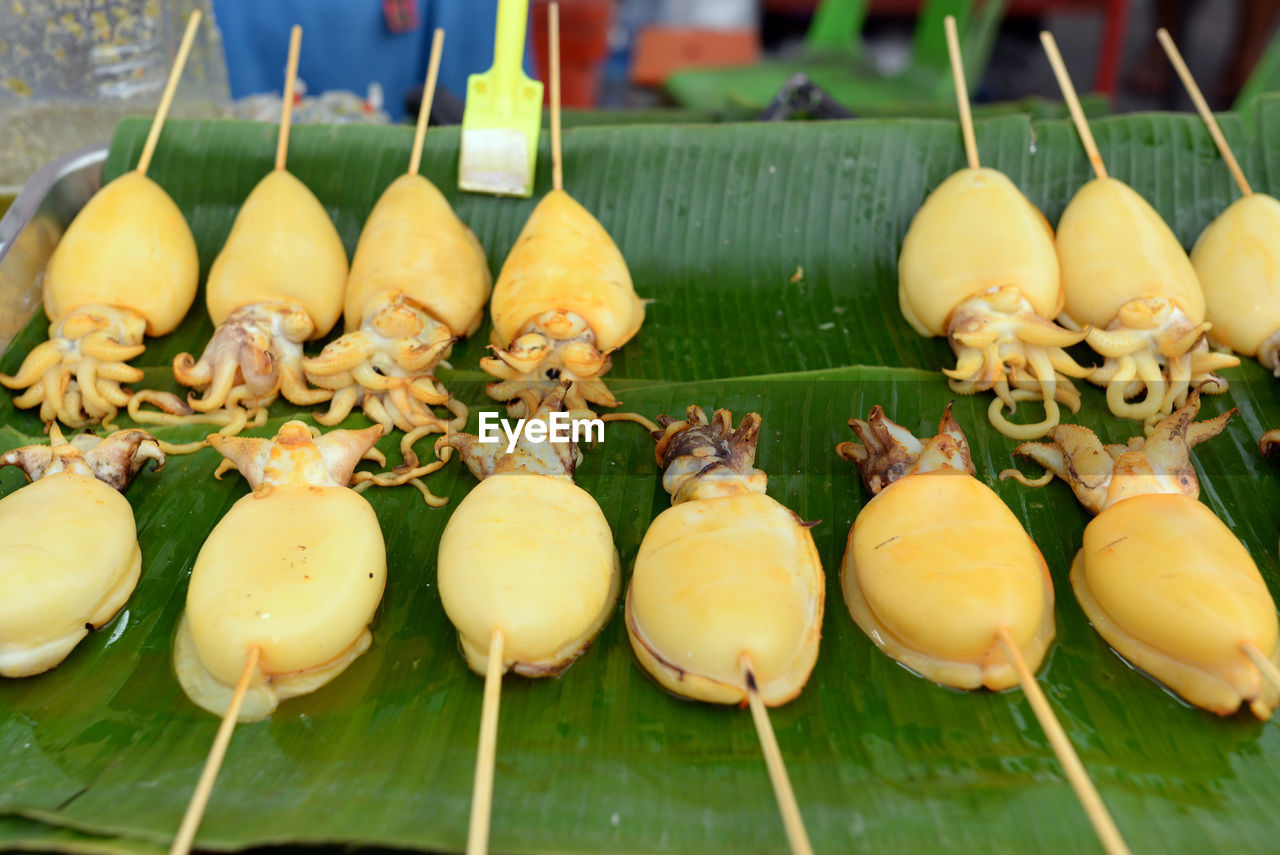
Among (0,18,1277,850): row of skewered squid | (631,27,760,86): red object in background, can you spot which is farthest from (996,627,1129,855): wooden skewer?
(631,27,760,86): red object in background

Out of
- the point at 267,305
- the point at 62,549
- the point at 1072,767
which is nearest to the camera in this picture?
the point at 1072,767

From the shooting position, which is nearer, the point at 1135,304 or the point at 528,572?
the point at 528,572

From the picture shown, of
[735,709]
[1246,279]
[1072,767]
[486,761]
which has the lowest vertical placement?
[735,709]

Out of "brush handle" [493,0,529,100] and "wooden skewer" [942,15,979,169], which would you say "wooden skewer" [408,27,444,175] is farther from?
"wooden skewer" [942,15,979,169]

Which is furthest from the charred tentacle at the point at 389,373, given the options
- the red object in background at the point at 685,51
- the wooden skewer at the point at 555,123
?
the red object in background at the point at 685,51

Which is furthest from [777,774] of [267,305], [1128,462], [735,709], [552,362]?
[267,305]

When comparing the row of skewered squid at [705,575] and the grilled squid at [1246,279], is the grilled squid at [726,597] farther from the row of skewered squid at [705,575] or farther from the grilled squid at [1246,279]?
the grilled squid at [1246,279]

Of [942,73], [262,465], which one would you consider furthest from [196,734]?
[942,73]

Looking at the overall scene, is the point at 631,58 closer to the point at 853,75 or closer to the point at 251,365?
the point at 853,75
